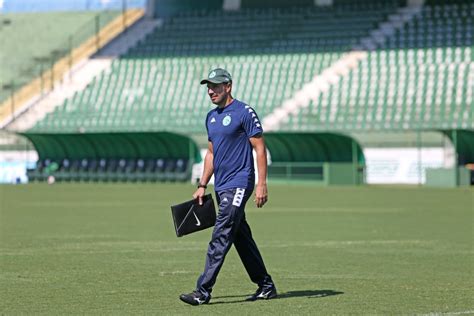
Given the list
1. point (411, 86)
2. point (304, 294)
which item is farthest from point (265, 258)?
point (411, 86)

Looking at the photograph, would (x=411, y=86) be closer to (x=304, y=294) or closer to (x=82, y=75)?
(x=82, y=75)

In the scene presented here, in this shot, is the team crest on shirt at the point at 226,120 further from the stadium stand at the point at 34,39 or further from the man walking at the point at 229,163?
the stadium stand at the point at 34,39

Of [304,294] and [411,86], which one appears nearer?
[304,294]

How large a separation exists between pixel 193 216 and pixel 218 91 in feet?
4.00

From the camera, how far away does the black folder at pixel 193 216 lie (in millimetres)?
11109

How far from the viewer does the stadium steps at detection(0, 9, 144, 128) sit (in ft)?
189

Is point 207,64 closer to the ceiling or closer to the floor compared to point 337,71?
closer to the ceiling

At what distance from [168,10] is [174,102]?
8812 mm

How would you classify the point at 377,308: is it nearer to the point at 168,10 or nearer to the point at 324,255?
the point at 324,255

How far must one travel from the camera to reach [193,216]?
11141 mm

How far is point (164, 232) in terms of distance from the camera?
70.3ft

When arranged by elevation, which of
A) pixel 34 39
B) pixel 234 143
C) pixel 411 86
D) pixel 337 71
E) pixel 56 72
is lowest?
pixel 411 86

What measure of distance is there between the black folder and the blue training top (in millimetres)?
448

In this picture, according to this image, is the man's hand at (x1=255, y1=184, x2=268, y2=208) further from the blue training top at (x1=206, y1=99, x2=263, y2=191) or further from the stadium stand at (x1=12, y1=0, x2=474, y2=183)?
the stadium stand at (x1=12, y1=0, x2=474, y2=183)
